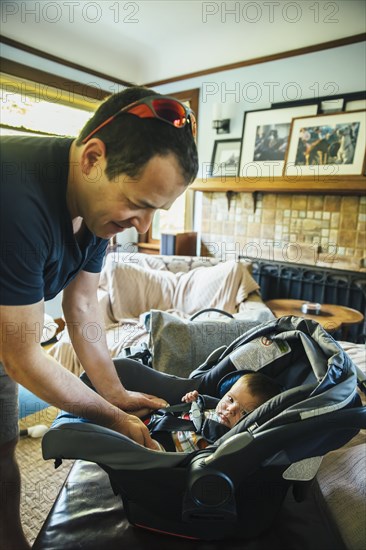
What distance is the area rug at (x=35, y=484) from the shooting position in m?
1.47

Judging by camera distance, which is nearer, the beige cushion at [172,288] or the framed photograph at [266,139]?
the beige cushion at [172,288]

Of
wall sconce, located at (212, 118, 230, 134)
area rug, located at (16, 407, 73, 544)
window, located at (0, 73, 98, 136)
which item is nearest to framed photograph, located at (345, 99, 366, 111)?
wall sconce, located at (212, 118, 230, 134)

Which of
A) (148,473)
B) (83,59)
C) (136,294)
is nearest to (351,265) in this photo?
(136,294)

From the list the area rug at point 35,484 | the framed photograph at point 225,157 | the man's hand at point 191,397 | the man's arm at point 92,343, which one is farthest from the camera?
the framed photograph at point 225,157

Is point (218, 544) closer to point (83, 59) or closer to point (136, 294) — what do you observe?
point (136, 294)

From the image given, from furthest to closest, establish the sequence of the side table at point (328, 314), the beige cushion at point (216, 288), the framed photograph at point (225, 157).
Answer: the framed photograph at point (225, 157) → the beige cushion at point (216, 288) → the side table at point (328, 314)

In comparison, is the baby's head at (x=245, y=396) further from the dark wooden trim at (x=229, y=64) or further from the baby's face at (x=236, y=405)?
the dark wooden trim at (x=229, y=64)

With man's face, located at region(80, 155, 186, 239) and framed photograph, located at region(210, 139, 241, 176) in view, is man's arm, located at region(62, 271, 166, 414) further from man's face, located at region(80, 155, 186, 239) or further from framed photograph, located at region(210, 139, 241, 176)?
framed photograph, located at region(210, 139, 241, 176)

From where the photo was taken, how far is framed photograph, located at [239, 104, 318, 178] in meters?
3.13

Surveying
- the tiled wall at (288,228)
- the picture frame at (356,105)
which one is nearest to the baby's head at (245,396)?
the tiled wall at (288,228)

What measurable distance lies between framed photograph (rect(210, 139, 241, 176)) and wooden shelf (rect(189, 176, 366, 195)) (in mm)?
183

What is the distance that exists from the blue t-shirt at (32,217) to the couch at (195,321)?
82 cm

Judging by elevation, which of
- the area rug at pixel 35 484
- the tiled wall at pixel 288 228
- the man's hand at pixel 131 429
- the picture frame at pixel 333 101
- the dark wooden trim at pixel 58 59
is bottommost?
the area rug at pixel 35 484

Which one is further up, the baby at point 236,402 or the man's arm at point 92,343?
the man's arm at point 92,343
